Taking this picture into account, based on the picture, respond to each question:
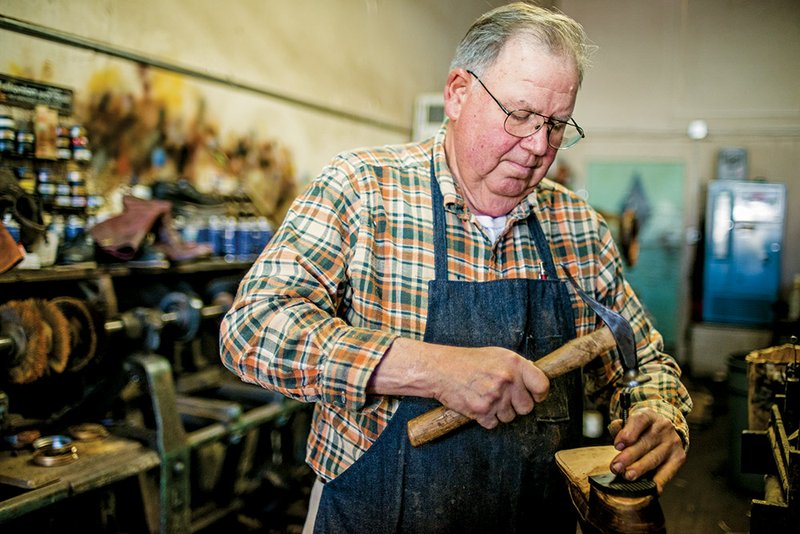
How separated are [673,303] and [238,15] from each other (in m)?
6.71

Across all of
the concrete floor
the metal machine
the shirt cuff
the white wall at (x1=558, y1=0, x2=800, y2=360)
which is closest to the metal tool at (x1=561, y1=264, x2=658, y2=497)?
the shirt cuff

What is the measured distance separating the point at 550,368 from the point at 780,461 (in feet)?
1.99

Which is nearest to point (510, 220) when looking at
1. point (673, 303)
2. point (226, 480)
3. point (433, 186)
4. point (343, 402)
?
point (433, 186)

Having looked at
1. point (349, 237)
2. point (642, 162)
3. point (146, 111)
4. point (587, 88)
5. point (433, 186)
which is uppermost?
→ point (587, 88)

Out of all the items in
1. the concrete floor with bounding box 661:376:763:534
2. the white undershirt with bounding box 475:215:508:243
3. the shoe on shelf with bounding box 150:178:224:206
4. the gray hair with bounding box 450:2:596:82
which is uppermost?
the gray hair with bounding box 450:2:596:82

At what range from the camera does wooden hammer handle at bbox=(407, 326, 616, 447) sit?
1.31 m

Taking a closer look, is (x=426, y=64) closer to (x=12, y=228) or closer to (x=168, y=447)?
(x=12, y=228)

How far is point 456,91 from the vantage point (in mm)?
1571

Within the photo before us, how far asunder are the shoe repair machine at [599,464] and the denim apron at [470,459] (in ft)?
0.31

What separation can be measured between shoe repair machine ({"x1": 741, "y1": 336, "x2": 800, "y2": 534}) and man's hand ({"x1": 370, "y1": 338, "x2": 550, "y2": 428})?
1.66 ft

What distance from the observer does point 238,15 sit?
405cm

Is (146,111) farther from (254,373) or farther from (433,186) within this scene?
(254,373)

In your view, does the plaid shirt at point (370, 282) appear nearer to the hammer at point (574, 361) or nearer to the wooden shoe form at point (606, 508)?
the hammer at point (574, 361)

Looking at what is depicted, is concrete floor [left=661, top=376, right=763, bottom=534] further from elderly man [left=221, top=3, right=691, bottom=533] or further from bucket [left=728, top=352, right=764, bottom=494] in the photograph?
elderly man [left=221, top=3, right=691, bottom=533]
